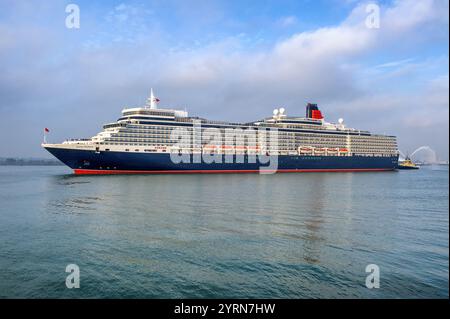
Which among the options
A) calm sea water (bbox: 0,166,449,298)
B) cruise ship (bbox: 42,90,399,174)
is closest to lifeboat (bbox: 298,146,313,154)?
cruise ship (bbox: 42,90,399,174)

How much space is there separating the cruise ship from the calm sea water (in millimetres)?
44407

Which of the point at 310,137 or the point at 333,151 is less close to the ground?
the point at 310,137

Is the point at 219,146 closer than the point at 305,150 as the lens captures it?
Yes

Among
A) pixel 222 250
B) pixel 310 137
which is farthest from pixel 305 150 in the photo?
pixel 222 250

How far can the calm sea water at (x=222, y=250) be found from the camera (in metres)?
12.9

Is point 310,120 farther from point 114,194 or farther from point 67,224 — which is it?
point 67,224

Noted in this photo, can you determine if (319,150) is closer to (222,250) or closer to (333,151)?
(333,151)

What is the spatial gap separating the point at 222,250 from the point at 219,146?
69855 mm

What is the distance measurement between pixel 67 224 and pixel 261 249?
45.4 ft

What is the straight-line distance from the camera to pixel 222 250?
17.3m

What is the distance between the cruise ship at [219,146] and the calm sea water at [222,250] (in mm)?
44407

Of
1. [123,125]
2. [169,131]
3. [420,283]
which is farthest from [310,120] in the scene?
[420,283]

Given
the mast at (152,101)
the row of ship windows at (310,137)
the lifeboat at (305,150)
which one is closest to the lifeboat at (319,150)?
the lifeboat at (305,150)

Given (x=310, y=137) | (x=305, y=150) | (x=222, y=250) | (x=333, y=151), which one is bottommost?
(x=222, y=250)
